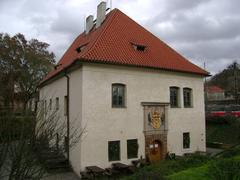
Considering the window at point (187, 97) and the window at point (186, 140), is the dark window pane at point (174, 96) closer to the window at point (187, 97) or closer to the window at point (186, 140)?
the window at point (187, 97)

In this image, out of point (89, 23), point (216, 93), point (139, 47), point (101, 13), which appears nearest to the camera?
point (139, 47)

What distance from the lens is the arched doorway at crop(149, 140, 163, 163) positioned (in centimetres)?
1902

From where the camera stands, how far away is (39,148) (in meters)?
5.57

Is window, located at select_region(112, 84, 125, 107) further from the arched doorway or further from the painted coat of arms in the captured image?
the arched doorway

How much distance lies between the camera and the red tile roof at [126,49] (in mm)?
17609

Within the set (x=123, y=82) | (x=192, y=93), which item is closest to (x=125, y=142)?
(x=123, y=82)

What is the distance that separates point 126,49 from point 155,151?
7.20m

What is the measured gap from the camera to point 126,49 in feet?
63.0

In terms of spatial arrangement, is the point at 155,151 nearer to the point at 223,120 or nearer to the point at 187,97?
the point at 187,97

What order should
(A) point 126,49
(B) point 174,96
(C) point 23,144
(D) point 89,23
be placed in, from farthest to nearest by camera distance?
(D) point 89,23, (B) point 174,96, (A) point 126,49, (C) point 23,144

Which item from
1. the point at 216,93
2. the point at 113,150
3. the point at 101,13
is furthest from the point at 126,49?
the point at 216,93

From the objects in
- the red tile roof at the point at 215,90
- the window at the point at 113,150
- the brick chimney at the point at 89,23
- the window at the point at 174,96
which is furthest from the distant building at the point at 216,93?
the window at the point at 113,150

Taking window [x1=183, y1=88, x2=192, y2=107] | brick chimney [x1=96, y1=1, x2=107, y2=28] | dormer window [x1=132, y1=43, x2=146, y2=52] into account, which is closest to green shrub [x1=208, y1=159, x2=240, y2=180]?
dormer window [x1=132, y1=43, x2=146, y2=52]

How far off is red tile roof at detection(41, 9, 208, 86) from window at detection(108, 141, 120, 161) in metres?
4.96
